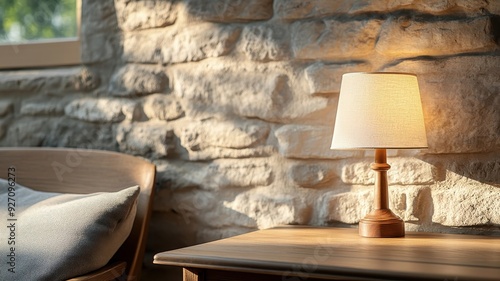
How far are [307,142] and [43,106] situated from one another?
1.27 metres

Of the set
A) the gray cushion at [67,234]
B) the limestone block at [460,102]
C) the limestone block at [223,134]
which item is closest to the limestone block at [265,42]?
the limestone block at [223,134]

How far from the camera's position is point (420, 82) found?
2254 millimetres

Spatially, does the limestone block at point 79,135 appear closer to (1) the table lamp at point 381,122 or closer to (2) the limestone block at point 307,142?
(2) the limestone block at point 307,142

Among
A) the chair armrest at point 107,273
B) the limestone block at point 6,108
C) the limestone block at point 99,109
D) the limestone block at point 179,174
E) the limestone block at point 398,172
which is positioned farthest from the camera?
the limestone block at point 6,108

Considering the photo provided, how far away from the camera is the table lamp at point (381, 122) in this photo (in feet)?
6.57

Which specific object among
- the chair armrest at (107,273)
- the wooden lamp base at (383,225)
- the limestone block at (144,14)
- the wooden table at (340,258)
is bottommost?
the chair armrest at (107,273)

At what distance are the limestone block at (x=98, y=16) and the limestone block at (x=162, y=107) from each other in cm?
37

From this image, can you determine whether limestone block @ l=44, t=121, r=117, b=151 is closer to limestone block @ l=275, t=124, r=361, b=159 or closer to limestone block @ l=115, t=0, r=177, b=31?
limestone block @ l=115, t=0, r=177, b=31

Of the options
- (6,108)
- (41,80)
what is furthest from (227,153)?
(6,108)

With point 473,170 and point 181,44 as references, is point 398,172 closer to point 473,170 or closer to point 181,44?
point 473,170

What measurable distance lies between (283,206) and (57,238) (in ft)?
2.67

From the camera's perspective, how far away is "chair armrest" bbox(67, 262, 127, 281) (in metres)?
2.11

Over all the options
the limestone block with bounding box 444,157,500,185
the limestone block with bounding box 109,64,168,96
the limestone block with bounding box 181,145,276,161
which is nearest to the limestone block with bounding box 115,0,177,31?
the limestone block with bounding box 109,64,168,96

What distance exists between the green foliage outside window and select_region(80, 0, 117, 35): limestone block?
16cm
